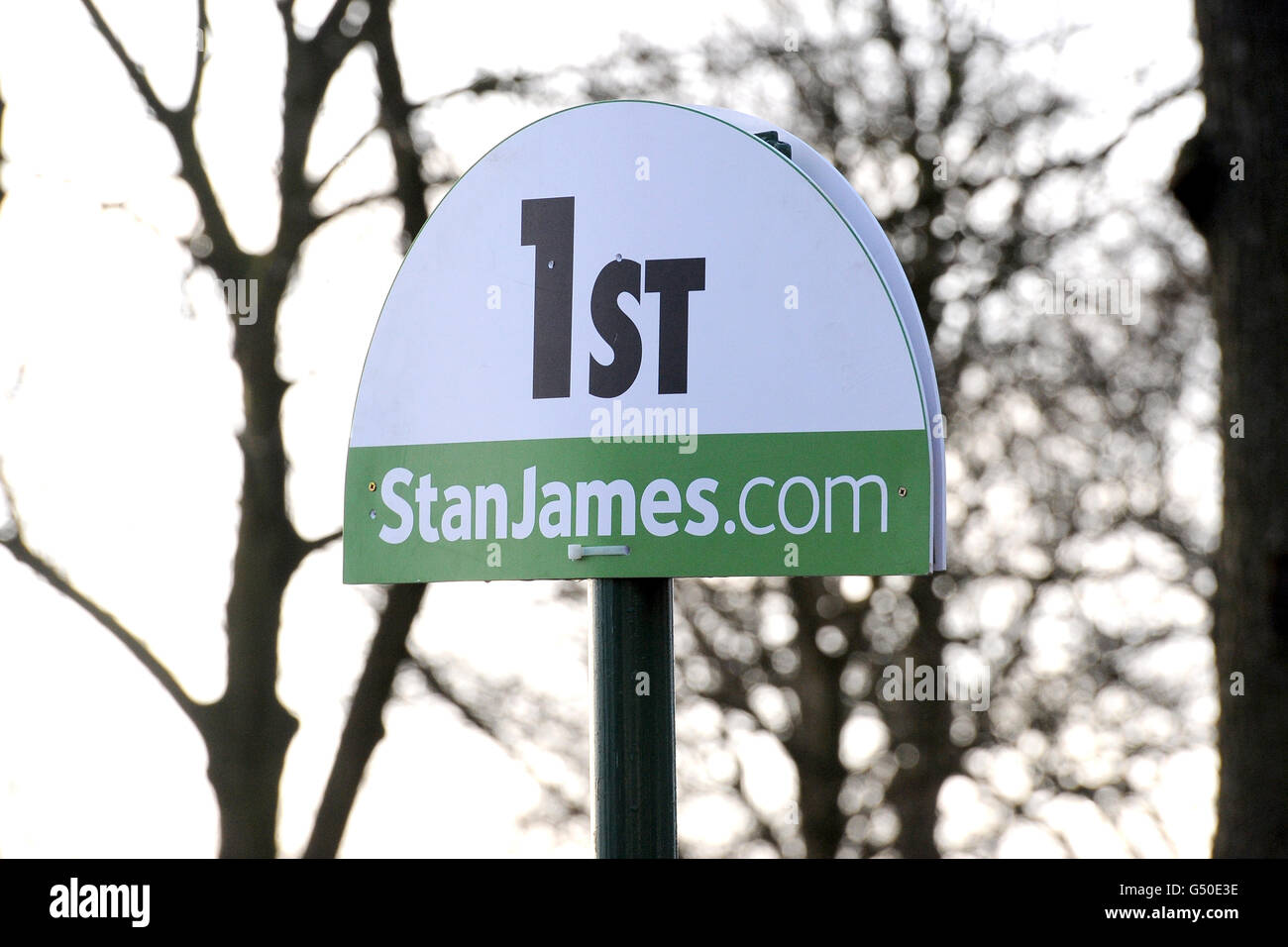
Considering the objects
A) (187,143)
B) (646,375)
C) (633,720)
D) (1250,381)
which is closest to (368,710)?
(187,143)

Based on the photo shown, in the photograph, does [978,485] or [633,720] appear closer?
[633,720]

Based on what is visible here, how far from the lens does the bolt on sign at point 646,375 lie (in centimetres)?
212

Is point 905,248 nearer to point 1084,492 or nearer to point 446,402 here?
point 1084,492

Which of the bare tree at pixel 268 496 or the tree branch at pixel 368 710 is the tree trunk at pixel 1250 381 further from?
the tree branch at pixel 368 710

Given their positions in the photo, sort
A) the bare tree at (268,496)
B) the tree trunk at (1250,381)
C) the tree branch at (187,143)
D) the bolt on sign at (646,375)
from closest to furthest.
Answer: the bolt on sign at (646,375)
the tree trunk at (1250,381)
the bare tree at (268,496)
the tree branch at (187,143)

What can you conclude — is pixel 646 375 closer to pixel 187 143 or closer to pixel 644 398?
pixel 644 398

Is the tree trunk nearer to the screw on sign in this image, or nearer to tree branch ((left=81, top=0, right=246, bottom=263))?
the screw on sign

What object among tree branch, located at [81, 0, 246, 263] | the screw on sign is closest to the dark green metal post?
the screw on sign

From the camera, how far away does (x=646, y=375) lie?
2184mm

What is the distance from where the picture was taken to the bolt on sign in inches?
83.4

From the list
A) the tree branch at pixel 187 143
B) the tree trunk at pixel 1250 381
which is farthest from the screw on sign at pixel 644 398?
the tree branch at pixel 187 143

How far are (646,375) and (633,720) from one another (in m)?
0.55

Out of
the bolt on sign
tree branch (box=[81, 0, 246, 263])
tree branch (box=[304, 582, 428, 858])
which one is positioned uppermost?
tree branch (box=[81, 0, 246, 263])
